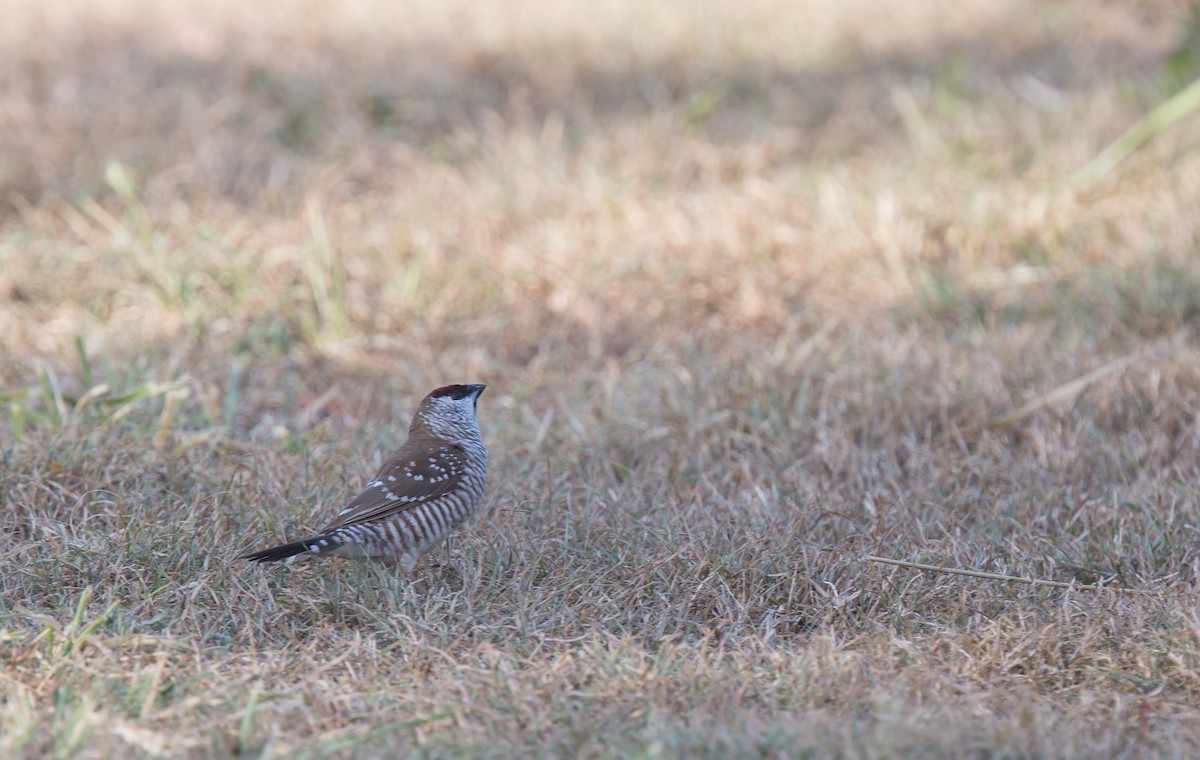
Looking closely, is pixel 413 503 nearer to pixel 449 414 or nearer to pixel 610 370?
pixel 449 414

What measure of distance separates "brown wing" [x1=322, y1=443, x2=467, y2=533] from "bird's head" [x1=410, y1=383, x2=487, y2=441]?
106 mm

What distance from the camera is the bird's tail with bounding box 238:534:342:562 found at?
12.0 ft

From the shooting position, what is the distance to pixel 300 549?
372 centimetres

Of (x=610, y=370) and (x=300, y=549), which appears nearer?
(x=300, y=549)

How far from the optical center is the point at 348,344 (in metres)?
6.13

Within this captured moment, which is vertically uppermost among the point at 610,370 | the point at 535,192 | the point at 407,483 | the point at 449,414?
the point at 535,192

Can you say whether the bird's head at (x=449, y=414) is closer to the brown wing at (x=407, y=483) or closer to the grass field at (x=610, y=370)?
the brown wing at (x=407, y=483)

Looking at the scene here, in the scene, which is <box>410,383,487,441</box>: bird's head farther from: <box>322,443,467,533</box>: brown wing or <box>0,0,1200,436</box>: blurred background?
<box>0,0,1200,436</box>: blurred background

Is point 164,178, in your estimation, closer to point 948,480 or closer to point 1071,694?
point 948,480

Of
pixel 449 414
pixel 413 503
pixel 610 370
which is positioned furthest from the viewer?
pixel 610 370

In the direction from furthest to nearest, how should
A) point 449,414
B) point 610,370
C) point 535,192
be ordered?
point 535,192, point 610,370, point 449,414

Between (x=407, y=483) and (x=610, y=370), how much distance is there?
6.24 feet

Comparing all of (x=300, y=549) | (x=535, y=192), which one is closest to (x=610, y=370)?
(x=535, y=192)

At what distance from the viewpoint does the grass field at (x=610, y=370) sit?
3.29 metres
